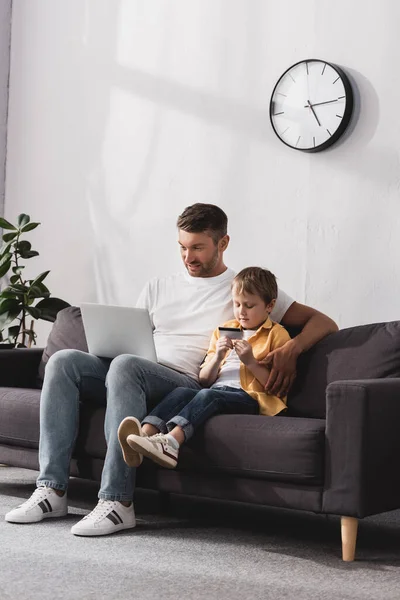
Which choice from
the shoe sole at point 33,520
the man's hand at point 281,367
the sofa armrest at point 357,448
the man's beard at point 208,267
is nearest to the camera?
the sofa armrest at point 357,448

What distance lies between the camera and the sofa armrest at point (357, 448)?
2.50 meters

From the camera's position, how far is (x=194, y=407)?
2801 mm

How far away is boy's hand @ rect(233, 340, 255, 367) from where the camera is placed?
2.90 metres

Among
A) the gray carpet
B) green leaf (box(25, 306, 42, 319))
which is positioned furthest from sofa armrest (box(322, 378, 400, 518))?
green leaf (box(25, 306, 42, 319))

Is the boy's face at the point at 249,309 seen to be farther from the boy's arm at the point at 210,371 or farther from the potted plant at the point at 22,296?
the potted plant at the point at 22,296

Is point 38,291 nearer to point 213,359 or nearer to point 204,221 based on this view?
point 204,221

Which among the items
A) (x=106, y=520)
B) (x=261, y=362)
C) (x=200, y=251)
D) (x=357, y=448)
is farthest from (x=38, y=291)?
(x=357, y=448)

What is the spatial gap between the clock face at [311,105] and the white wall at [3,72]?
77.9 inches

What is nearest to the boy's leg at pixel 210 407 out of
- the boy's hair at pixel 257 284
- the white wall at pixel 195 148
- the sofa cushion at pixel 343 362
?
the sofa cushion at pixel 343 362

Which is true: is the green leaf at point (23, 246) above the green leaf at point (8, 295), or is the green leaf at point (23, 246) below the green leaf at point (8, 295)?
above

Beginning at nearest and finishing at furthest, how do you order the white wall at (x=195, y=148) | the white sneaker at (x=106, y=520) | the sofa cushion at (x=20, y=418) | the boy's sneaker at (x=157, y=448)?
1. the boy's sneaker at (x=157, y=448)
2. the white sneaker at (x=106, y=520)
3. the sofa cushion at (x=20, y=418)
4. the white wall at (x=195, y=148)

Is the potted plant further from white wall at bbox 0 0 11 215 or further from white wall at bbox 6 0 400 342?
white wall at bbox 0 0 11 215

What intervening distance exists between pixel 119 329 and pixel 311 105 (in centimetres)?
139

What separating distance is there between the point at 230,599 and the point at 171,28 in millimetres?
3053
